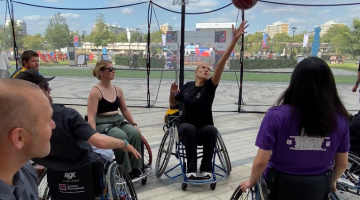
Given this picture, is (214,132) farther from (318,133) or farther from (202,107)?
(318,133)

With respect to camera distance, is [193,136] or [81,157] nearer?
[81,157]

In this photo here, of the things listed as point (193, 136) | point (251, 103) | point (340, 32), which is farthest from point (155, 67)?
point (193, 136)

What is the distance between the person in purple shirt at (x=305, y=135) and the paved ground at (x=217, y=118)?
1.38m

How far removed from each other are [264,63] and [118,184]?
6737 mm

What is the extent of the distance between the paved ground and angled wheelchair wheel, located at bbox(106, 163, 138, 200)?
560mm

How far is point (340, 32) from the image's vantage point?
6480 millimetres

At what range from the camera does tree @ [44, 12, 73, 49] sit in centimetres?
723

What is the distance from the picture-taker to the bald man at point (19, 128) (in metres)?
0.77

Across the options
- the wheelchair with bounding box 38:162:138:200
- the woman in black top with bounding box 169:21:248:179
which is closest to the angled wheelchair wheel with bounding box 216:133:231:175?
the woman in black top with bounding box 169:21:248:179

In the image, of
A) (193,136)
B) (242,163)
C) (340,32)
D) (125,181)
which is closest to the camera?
(125,181)

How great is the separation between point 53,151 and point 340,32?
21.6ft

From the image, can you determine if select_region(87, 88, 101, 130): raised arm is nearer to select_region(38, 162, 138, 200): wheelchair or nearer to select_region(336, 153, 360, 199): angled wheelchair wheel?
select_region(38, 162, 138, 200): wheelchair

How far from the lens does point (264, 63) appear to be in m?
8.11

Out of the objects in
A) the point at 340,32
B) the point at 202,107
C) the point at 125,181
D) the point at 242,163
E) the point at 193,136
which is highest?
the point at 340,32
